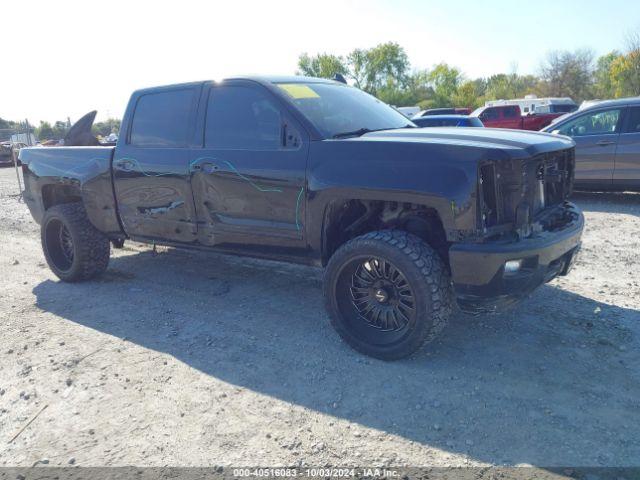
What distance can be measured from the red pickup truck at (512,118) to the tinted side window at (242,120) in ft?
58.8

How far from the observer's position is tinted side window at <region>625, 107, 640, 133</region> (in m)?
8.05

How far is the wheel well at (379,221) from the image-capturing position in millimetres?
3568

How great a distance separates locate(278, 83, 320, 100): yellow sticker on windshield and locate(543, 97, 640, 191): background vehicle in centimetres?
591

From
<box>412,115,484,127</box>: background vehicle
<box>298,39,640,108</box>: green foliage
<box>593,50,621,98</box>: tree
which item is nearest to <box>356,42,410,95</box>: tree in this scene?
<box>298,39,640,108</box>: green foliage

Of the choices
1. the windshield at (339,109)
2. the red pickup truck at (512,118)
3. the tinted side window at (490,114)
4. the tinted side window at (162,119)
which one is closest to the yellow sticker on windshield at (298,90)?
the windshield at (339,109)

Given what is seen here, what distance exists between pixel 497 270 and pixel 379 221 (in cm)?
100

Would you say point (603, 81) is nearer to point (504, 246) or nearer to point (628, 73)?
point (628, 73)

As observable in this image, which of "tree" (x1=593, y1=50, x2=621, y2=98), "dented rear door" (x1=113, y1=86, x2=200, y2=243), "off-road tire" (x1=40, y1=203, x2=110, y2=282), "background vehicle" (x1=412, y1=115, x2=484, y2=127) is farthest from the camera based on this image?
"tree" (x1=593, y1=50, x2=621, y2=98)

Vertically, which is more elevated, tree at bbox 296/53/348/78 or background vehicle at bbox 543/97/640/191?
tree at bbox 296/53/348/78

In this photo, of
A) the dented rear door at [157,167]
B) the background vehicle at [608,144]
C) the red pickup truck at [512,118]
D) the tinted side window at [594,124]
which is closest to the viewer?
the dented rear door at [157,167]

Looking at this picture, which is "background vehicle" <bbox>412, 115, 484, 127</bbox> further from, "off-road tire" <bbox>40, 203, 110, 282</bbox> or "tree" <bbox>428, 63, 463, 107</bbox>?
"tree" <bbox>428, 63, 463, 107</bbox>

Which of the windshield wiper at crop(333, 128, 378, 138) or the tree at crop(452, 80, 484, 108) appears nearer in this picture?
the windshield wiper at crop(333, 128, 378, 138)

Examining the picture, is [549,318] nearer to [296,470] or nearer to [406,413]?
[406,413]

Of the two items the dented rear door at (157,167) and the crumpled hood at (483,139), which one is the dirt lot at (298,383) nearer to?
the dented rear door at (157,167)
